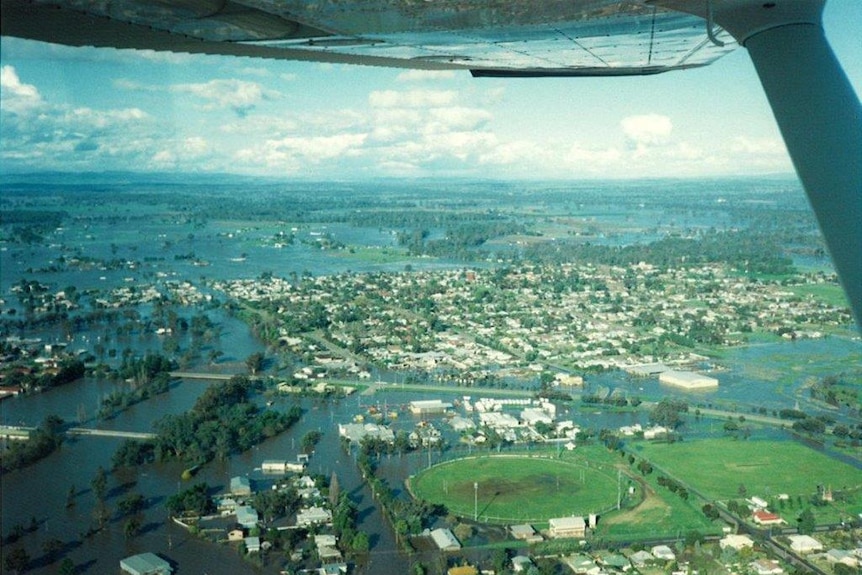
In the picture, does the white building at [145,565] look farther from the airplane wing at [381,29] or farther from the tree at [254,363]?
the tree at [254,363]

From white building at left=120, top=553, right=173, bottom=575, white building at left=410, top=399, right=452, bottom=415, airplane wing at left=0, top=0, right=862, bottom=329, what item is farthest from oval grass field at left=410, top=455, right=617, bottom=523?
airplane wing at left=0, top=0, right=862, bottom=329

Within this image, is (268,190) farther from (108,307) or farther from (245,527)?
(245,527)

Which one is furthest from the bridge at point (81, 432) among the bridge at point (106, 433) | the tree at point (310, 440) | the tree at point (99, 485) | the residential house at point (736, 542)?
the residential house at point (736, 542)

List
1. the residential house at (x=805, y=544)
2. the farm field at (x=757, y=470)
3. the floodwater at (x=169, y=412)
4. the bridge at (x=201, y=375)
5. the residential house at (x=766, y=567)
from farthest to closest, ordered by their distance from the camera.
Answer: the bridge at (x=201, y=375) → the farm field at (x=757, y=470) → the floodwater at (x=169, y=412) → the residential house at (x=805, y=544) → the residential house at (x=766, y=567)

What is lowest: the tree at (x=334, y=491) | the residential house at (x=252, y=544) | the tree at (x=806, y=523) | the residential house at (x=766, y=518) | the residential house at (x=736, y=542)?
the residential house at (x=252, y=544)

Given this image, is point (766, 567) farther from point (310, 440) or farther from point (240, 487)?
point (310, 440)

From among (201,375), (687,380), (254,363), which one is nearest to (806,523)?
(687,380)
